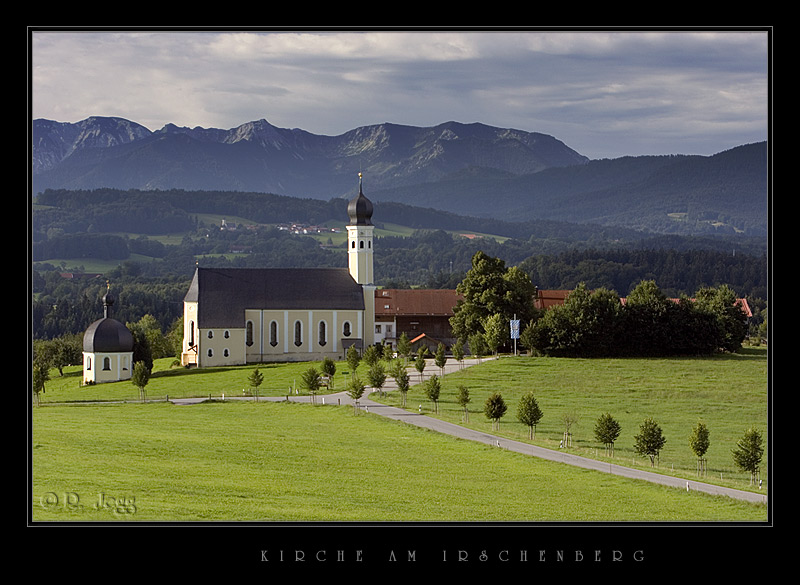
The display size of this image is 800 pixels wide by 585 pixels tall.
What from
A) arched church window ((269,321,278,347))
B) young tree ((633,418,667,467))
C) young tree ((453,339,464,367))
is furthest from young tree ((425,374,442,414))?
arched church window ((269,321,278,347))

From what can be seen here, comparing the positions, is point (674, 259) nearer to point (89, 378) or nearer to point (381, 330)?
point (381, 330)

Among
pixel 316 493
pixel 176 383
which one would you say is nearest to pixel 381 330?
pixel 176 383

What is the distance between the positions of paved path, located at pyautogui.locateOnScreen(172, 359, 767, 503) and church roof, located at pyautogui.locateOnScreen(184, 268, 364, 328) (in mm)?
16968

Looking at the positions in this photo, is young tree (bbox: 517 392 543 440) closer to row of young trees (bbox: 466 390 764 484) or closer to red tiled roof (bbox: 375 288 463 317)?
row of young trees (bbox: 466 390 764 484)

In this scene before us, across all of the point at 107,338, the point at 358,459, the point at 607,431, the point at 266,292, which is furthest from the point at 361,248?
the point at 358,459

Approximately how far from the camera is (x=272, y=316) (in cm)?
7319

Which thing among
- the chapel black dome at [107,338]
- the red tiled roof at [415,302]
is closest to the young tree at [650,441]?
the chapel black dome at [107,338]

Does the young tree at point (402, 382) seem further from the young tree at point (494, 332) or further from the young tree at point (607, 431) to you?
the young tree at point (494, 332)

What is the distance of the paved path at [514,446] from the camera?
101ft

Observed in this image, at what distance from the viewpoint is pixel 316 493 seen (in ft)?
89.8

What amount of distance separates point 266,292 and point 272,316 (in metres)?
1.98

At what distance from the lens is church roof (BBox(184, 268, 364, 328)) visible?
236 feet

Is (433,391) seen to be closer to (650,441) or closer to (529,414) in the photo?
(529,414)
